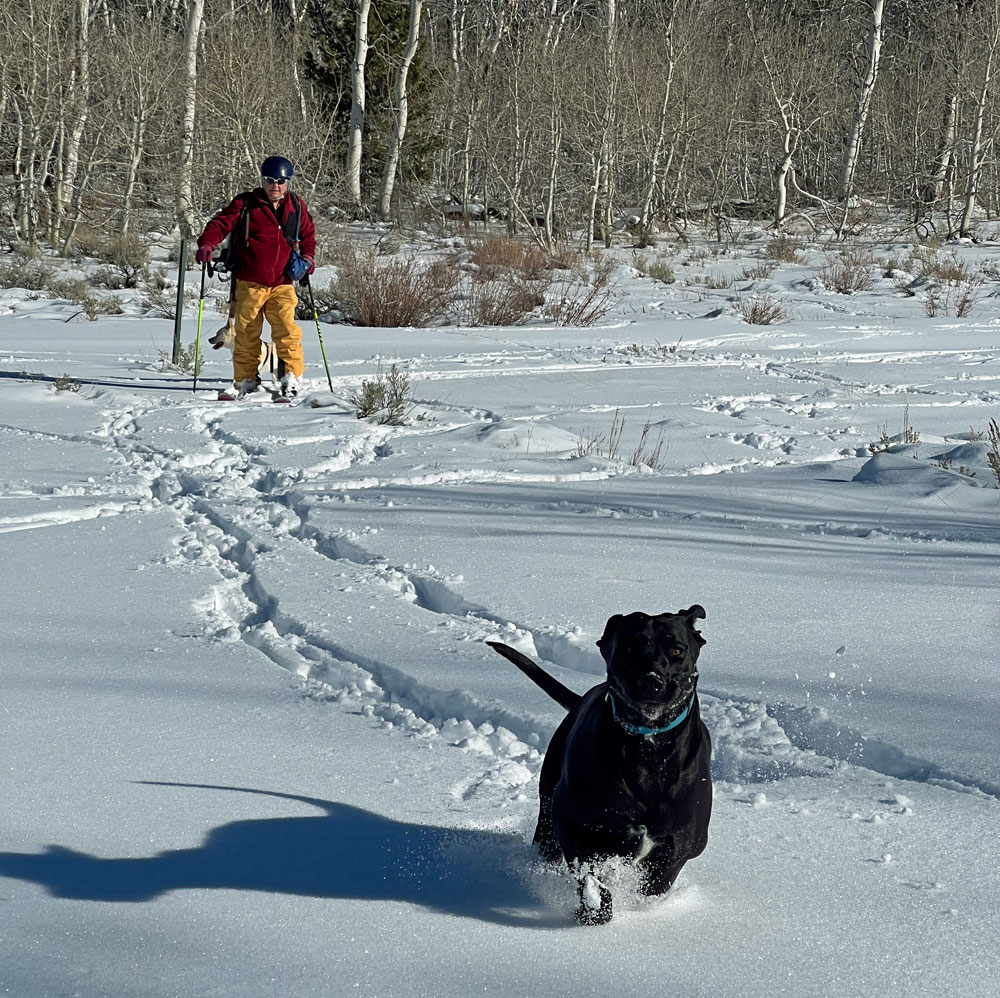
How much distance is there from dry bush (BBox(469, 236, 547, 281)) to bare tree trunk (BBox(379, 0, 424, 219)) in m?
7.54

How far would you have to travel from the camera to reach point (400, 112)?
2277cm

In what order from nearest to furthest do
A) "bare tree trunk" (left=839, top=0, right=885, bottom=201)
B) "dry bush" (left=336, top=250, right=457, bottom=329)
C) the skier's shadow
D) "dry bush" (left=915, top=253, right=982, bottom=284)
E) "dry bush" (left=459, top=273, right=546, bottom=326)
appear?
1. the skier's shadow
2. "dry bush" (left=336, top=250, right=457, bottom=329)
3. "dry bush" (left=459, top=273, right=546, bottom=326)
4. "dry bush" (left=915, top=253, right=982, bottom=284)
5. "bare tree trunk" (left=839, top=0, right=885, bottom=201)

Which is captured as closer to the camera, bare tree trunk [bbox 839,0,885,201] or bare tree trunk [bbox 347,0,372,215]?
bare tree trunk [bbox 347,0,372,215]

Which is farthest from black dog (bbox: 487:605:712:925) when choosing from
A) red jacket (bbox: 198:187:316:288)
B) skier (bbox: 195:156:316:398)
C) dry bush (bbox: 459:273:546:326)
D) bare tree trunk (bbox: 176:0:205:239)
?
bare tree trunk (bbox: 176:0:205:239)

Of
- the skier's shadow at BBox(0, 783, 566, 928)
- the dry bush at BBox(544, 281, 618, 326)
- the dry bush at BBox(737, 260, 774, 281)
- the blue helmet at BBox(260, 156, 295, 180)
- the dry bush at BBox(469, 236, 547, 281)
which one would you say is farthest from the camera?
the dry bush at BBox(737, 260, 774, 281)

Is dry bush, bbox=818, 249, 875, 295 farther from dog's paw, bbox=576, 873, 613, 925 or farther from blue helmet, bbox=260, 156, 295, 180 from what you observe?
dog's paw, bbox=576, 873, 613, 925

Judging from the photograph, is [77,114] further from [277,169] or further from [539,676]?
[539,676]

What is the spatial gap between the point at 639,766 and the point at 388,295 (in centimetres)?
1065

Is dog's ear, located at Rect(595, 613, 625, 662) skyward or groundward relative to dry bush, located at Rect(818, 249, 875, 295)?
groundward

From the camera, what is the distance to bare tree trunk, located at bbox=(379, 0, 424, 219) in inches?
879

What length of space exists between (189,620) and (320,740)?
3.43 ft

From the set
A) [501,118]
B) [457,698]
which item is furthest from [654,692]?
[501,118]

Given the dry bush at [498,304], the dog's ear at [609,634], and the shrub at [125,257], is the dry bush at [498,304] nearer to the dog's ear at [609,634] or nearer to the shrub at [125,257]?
the shrub at [125,257]

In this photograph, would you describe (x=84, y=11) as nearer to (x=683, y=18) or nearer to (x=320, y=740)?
(x=683, y=18)
